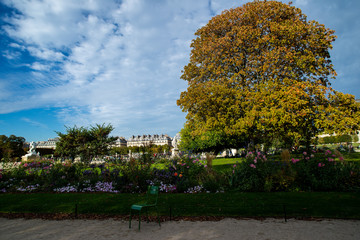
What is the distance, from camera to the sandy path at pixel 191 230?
16.4ft

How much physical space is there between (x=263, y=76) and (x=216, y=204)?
37.7 feet

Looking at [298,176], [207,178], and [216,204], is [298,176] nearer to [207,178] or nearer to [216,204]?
→ [207,178]

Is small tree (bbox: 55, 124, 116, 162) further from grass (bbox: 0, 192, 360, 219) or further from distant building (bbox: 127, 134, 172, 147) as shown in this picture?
distant building (bbox: 127, 134, 172, 147)

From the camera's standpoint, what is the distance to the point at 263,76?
16.3m

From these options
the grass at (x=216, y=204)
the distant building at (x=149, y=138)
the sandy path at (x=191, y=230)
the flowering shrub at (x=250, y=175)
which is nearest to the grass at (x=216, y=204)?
the grass at (x=216, y=204)

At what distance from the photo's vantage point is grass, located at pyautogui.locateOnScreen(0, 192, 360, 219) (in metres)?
6.55

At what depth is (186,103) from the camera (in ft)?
56.9

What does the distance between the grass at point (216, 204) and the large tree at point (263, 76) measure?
21.7 feet

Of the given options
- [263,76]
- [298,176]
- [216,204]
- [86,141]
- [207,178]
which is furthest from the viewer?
[86,141]

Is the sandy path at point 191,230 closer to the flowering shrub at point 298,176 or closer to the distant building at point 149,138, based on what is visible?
the flowering shrub at point 298,176

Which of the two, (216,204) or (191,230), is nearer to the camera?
(191,230)

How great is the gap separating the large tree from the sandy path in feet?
28.9

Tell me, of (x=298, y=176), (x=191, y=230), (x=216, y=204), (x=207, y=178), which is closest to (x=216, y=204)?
(x=216, y=204)

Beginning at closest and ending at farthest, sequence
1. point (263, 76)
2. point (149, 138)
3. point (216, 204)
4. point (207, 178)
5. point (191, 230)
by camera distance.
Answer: point (191, 230) < point (216, 204) < point (207, 178) < point (263, 76) < point (149, 138)
